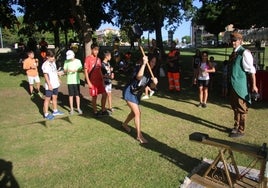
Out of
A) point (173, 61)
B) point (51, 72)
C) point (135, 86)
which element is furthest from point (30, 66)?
point (135, 86)

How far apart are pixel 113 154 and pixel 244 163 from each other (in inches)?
88.4

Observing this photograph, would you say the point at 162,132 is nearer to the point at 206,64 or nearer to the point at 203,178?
the point at 203,178

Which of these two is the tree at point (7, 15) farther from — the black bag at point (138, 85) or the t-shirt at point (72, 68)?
the black bag at point (138, 85)

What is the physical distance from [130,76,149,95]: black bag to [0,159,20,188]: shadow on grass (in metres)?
2.54

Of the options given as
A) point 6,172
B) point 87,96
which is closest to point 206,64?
point 87,96

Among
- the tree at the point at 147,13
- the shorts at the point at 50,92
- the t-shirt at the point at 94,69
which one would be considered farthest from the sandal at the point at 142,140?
the tree at the point at 147,13

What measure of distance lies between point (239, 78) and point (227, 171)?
2.75 m

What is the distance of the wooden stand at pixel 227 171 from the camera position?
441 centimetres

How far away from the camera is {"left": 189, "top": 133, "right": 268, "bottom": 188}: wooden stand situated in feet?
14.5

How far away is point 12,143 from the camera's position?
734 centimetres

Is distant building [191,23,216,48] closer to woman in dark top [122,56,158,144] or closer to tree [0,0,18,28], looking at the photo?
tree [0,0,18,28]

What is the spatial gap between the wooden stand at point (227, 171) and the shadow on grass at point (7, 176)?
2.66 m

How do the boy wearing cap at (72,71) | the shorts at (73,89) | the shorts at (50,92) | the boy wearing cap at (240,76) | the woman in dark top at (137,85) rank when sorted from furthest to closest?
the shorts at (73,89), the boy wearing cap at (72,71), the shorts at (50,92), the boy wearing cap at (240,76), the woman in dark top at (137,85)

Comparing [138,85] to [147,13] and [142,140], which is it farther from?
[147,13]
